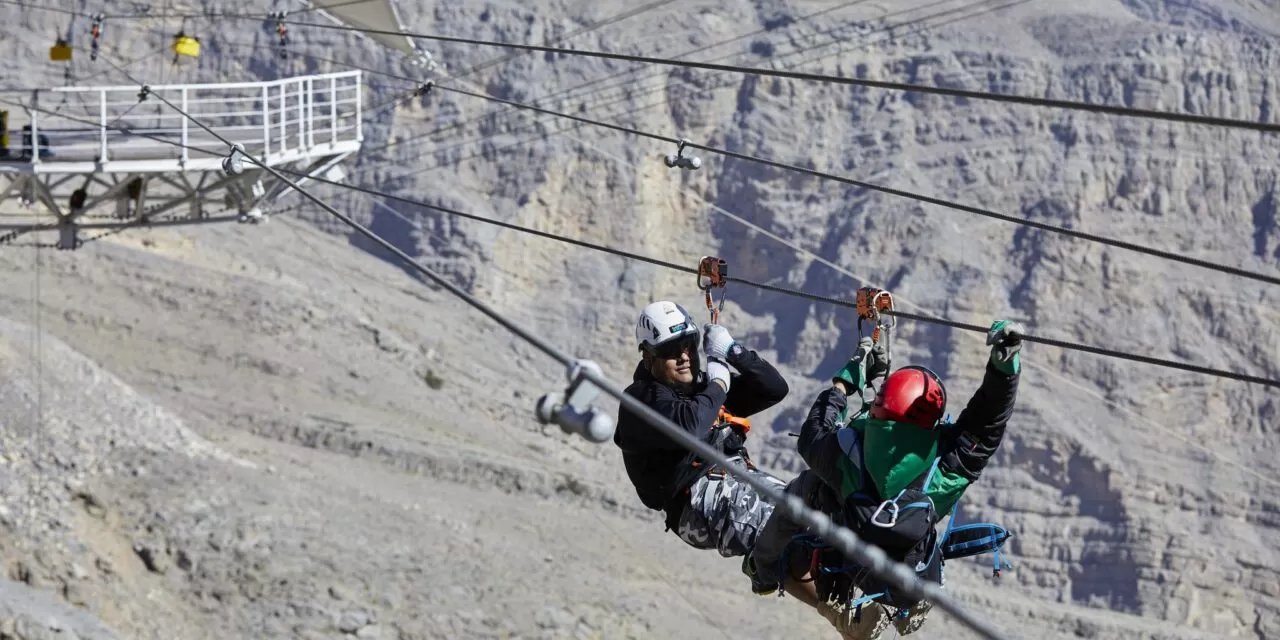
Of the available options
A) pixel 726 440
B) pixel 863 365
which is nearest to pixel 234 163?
pixel 726 440

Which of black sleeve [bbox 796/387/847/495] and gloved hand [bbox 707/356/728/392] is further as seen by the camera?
gloved hand [bbox 707/356/728/392]

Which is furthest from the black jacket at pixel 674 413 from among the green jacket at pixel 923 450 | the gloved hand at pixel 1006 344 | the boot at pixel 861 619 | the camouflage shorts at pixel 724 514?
the gloved hand at pixel 1006 344

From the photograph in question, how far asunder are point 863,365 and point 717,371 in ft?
2.97

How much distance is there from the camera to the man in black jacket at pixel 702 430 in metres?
10.2

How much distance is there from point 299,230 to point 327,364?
13.5m

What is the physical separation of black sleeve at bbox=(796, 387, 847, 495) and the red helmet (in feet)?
1.30

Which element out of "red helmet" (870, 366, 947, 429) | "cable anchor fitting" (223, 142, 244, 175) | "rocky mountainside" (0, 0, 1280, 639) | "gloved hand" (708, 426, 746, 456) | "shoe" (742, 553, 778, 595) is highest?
"red helmet" (870, 366, 947, 429)

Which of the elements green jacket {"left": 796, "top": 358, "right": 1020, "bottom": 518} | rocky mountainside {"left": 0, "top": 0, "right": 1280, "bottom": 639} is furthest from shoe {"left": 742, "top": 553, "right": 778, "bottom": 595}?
rocky mountainside {"left": 0, "top": 0, "right": 1280, "bottom": 639}

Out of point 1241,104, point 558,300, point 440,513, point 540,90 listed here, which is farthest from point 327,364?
point 1241,104

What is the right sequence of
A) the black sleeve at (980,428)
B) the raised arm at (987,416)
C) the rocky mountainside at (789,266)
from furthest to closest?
the rocky mountainside at (789,266)
the black sleeve at (980,428)
the raised arm at (987,416)

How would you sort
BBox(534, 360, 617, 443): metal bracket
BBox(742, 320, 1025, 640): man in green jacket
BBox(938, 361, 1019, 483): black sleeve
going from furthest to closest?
BBox(742, 320, 1025, 640): man in green jacket < BBox(938, 361, 1019, 483): black sleeve < BBox(534, 360, 617, 443): metal bracket

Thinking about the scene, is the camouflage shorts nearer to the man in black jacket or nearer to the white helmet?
the man in black jacket

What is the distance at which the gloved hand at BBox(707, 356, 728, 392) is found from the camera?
33.7 feet

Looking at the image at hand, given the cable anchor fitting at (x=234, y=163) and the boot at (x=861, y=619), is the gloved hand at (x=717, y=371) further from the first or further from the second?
the cable anchor fitting at (x=234, y=163)
